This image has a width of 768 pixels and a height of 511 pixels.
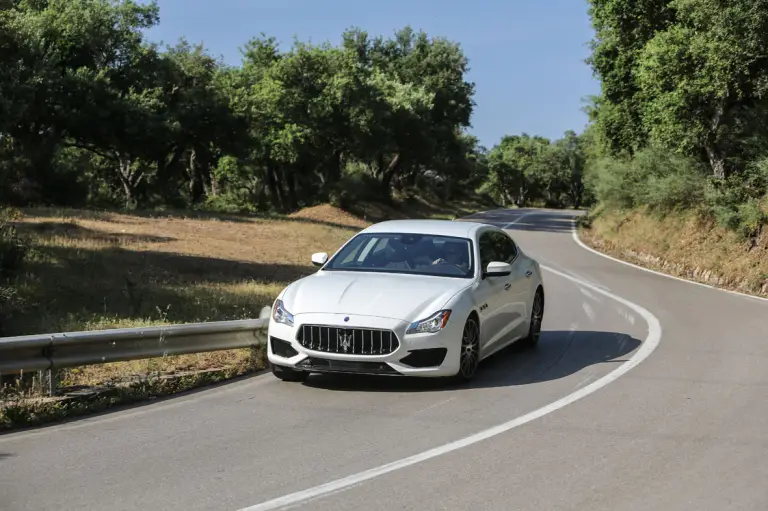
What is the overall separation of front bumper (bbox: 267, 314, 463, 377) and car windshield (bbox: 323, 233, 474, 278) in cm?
123

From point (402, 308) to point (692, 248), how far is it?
1860cm

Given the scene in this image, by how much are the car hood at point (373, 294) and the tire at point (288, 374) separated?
616 mm

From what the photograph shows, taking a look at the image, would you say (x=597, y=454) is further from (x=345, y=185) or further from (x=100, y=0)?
(x=345, y=185)

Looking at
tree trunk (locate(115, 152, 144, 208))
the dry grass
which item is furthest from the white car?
tree trunk (locate(115, 152, 144, 208))

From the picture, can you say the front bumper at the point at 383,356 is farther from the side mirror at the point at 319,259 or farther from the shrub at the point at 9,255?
the shrub at the point at 9,255

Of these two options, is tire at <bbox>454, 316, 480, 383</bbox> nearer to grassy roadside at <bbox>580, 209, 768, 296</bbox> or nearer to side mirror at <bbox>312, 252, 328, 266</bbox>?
side mirror at <bbox>312, 252, 328, 266</bbox>

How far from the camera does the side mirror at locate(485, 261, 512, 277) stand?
9.45m

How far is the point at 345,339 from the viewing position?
27.0 feet

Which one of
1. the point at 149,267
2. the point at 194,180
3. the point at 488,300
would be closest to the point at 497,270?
the point at 488,300

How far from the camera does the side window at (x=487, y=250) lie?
32.4 feet

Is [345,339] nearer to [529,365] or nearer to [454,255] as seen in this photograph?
[454,255]

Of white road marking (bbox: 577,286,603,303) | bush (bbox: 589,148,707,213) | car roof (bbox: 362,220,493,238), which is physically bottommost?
white road marking (bbox: 577,286,603,303)

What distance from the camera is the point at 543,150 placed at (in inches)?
4953

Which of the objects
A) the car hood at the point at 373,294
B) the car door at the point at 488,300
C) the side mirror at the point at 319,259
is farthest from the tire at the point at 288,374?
the car door at the point at 488,300
